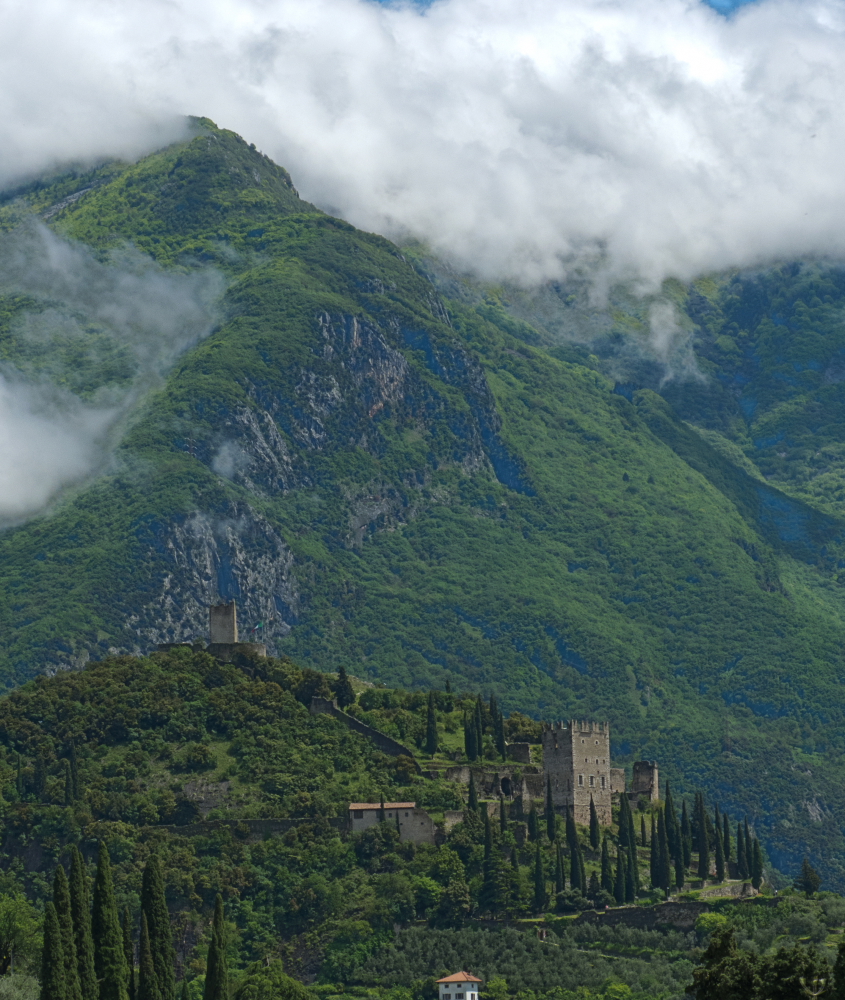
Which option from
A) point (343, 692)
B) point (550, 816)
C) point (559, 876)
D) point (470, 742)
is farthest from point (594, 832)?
point (343, 692)

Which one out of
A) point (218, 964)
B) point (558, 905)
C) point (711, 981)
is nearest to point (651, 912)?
point (558, 905)

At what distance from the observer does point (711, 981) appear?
7831 cm

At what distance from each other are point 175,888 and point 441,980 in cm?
1796

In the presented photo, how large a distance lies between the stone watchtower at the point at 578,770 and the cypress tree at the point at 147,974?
165 feet

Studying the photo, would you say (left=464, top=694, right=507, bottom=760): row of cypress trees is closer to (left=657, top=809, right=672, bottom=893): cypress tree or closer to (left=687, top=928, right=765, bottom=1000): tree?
(left=657, top=809, right=672, bottom=893): cypress tree

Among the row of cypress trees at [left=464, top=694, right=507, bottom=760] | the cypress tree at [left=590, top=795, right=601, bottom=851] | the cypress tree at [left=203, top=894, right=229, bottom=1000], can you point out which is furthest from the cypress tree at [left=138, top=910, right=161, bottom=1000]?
the row of cypress trees at [left=464, top=694, right=507, bottom=760]

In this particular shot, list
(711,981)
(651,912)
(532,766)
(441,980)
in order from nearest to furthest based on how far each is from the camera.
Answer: (711,981), (441,980), (651,912), (532,766)

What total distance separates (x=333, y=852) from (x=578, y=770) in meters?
18.9

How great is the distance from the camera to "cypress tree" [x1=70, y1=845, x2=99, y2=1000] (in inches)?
4013

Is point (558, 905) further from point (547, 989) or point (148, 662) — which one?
point (148, 662)

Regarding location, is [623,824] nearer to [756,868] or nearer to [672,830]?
[672,830]

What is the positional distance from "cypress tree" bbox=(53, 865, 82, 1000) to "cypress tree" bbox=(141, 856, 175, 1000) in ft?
23.9

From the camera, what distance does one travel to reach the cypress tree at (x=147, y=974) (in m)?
108

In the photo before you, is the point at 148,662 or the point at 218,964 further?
the point at 148,662
